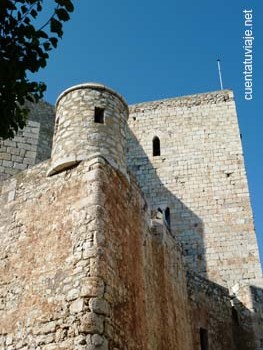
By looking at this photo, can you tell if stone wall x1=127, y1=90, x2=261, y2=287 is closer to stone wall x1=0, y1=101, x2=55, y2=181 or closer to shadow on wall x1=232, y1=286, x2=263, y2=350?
shadow on wall x1=232, y1=286, x2=263, y2=350

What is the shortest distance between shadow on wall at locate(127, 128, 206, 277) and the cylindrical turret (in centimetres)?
725

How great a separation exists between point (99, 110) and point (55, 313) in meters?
3.22

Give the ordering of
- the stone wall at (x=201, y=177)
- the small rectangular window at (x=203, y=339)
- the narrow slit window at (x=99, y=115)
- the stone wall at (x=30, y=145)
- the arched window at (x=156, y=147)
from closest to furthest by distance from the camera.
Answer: the narrow slit window at (x=99, y=115), the small rectangular window at (x=203, y=339), the stone wall at (x=30, y=145), the stone wall at (x=201, y=177), the arched window at (x=156, y=147)

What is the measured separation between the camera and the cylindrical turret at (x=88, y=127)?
721 cm

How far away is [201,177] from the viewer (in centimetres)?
1645

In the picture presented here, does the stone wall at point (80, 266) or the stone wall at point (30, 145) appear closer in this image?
the stone wall at point (80, 266)

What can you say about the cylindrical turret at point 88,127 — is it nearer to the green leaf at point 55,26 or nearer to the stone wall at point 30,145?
the green leaf at point 55,26

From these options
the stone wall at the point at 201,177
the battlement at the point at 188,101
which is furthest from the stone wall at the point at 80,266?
the battlement at the point at 188,101

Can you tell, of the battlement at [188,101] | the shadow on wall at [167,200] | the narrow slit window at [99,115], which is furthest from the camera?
the battlement at [188,101]

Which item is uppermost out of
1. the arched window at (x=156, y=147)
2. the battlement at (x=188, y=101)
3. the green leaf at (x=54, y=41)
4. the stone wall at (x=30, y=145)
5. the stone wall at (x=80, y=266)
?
the battlement at (x=188, y=101)

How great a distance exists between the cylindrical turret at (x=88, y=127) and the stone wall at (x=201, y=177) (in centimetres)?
800

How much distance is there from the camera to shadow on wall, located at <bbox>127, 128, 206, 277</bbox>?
1522cm

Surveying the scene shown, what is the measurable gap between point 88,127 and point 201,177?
9580 millimetres

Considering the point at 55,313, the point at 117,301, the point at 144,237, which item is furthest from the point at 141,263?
the point at 55,313
